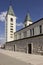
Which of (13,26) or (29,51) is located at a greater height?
(13,26)

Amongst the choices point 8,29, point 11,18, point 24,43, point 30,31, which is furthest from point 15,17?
point 24,43

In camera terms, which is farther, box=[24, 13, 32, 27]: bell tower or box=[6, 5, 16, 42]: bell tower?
box=[24, 13, 32, 27]: bell tower

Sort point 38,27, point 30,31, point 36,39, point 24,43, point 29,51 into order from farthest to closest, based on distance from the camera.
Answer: point 30,31, point 38,27, point 24,43, point 29,51, point 36,39

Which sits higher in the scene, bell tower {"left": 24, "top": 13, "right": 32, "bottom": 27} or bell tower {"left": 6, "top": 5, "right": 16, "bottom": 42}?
bell tower {"left": 24, "top": 13, "right": 32, "bottom": 27}

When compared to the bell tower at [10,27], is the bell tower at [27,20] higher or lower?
higher

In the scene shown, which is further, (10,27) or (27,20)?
(27,20)

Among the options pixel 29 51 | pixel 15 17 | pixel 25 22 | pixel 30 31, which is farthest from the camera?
pixel 25 22

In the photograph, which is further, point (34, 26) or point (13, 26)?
point (13, 26)

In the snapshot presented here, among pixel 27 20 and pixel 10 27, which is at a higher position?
pixel 27 20

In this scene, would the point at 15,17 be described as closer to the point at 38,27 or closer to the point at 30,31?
the point at 30,31

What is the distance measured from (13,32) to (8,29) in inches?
107

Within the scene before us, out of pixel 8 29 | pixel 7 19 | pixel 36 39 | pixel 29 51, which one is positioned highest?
pixel 7 19

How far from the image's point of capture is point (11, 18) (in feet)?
211

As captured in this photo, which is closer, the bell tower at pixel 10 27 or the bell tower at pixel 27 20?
the bell tower at pixel 10 27
